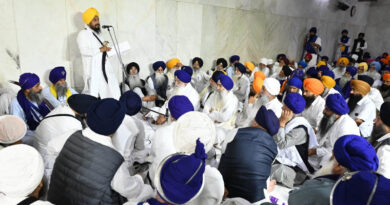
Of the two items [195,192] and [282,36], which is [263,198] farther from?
[282,36]

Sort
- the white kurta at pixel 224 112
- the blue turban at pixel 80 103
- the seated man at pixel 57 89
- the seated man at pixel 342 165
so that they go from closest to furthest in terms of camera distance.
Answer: the seated man at pixel 342 165
the blue turban at pixel 80 103
the seated man at pixel 57 89
the white kurta at pixel 224 112

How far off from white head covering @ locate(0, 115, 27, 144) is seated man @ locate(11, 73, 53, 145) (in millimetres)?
1063

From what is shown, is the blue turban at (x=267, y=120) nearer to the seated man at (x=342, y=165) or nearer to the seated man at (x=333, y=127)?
the seated man at (x=342, y=165)

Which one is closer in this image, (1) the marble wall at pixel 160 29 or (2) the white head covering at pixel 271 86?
(2) the white head covering at pixel 271 86

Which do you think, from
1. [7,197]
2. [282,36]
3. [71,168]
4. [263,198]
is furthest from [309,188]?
[282,36]

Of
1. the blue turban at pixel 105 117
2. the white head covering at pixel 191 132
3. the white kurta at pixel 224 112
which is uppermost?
the blue turban at pixel 105 117

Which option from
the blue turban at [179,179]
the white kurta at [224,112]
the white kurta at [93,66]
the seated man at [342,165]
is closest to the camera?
the blue turban at [179,179]

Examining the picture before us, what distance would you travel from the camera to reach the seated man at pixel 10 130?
2312mm

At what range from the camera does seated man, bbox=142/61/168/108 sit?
5.90 m

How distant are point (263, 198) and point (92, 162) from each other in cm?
137

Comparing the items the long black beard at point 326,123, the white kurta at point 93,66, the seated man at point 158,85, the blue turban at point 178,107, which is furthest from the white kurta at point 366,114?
the white kurta at point 93,66

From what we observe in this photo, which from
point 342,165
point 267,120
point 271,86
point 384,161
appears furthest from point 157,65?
point 342,165

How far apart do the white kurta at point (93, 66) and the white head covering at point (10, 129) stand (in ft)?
8.17

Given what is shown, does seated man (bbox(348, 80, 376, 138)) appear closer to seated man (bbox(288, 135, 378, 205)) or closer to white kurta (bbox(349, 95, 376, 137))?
white kurta (bbox(349, 95, 376, 137))
